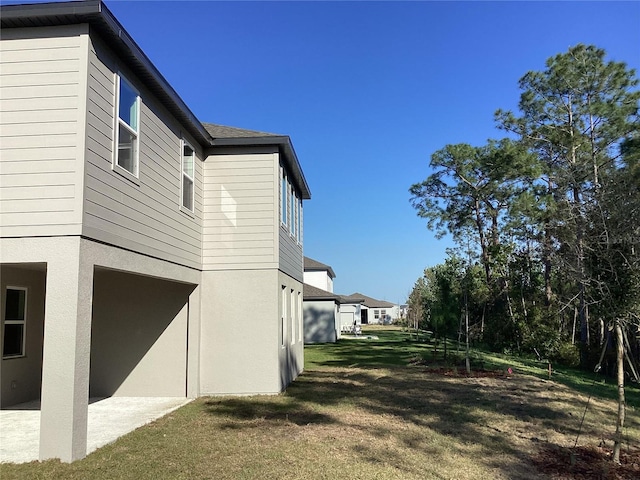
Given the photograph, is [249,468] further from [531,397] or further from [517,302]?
[517,302]

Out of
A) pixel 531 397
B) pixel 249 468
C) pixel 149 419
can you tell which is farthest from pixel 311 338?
pixel 249 468

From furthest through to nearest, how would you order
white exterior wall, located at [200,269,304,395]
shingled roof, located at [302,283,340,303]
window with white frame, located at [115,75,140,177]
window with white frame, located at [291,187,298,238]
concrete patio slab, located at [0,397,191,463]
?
shingled roof, located at [302,283,340,303] < window with white frame, located at [291,187,298,238] < white exterior wall, located at [200,269,304,395] < window with white frame, located at [115,75,140,177] < concrete patio slab, located at [0,397,191,463]

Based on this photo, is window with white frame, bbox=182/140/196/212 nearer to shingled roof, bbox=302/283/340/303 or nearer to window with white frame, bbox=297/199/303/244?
window with white frame, bbox=297/199/303/244

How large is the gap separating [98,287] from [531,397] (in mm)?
9426

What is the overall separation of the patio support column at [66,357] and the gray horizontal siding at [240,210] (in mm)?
4901

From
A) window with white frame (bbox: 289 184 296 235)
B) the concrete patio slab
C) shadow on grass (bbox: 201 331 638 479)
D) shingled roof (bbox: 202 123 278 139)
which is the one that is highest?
shingled roof (bbox: 202 123 278 139)

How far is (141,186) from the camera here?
730 cm

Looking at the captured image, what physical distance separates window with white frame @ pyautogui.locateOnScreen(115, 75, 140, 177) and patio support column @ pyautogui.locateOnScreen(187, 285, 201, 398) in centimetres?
372

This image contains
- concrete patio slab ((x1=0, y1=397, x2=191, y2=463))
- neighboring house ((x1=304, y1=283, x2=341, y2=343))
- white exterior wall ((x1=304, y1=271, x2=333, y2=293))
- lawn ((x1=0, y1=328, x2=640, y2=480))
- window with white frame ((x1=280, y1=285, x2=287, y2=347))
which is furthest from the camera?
white exterior wall ((x1=304, y1=271, x2=333, y2=293))

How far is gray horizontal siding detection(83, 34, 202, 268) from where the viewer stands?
5880 mm

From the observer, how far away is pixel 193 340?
393 inches

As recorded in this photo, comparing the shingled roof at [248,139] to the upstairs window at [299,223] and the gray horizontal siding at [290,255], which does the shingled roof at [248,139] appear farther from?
the upstairs window at [299,223]

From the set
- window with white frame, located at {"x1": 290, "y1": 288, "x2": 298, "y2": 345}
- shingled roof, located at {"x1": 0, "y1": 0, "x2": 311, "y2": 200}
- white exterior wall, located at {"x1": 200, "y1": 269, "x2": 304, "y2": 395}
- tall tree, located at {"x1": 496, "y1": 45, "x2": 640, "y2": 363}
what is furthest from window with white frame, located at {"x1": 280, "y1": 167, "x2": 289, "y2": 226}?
tall tree, located at {"x1": 496, "y1": 45, "x2": 640, "y2": 363}

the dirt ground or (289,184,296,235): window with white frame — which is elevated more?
(289,184,296,235): window with white frame
